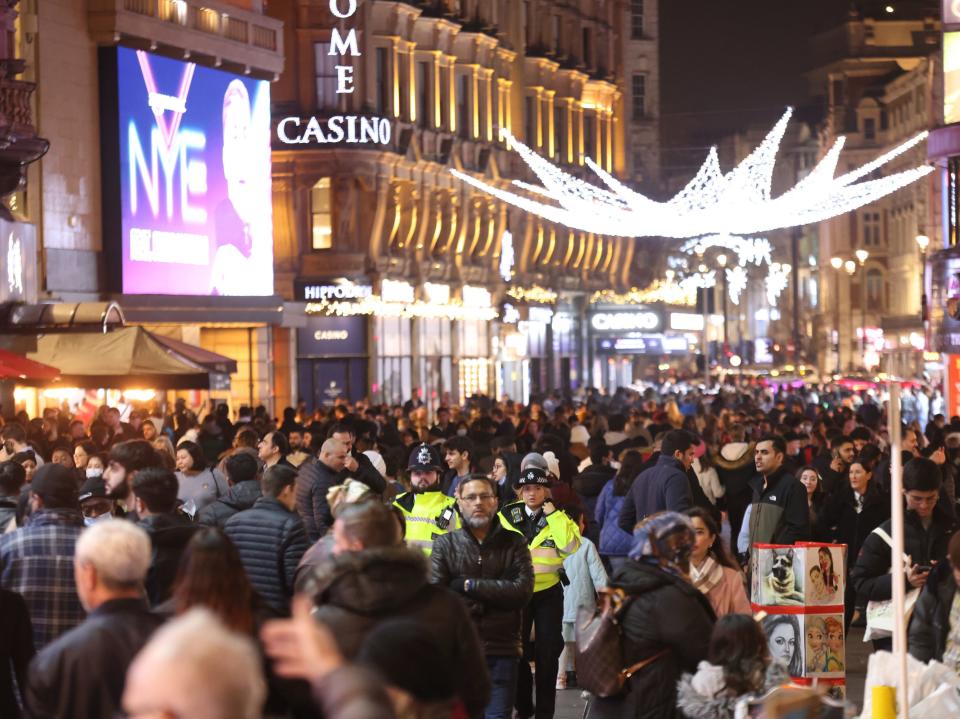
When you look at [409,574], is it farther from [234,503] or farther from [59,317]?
[59,317]

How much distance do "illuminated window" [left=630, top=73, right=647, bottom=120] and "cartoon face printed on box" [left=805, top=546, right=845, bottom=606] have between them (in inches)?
3389

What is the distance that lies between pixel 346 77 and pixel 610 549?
36.8m

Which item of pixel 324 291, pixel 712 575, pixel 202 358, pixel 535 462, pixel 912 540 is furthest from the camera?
pixel 324 291

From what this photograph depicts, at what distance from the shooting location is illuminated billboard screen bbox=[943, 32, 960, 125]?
140 feet

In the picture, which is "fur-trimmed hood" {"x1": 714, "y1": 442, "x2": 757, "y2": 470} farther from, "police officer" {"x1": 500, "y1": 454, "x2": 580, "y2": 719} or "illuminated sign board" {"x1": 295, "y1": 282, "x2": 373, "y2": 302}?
"illuminated sign board" {"x1": 295, "y1": 282, "x2": 373, "y2": 302}

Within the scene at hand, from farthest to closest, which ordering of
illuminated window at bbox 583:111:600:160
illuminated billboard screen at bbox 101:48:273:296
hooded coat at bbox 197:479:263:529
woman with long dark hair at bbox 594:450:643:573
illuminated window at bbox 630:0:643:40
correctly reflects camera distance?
illuminated window at bbox 630:0:643:40
illuminated window at bbox 583:111:600:160
illuminated billboard screen at bbox 101:48:273:296
woman with long dark hair at bbox 594:450:643:573
hooded coat at bbox 197:479:263:529

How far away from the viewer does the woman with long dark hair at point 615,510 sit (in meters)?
15.7

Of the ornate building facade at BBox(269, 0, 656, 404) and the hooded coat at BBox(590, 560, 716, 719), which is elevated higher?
the ornate building facade at BBox(269, 0, 656, 404)

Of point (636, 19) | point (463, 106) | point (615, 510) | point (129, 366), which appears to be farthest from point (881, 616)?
point (636, 19)

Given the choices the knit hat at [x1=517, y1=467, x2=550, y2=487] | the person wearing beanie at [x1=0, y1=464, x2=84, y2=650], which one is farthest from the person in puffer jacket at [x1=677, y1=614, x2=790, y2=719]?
the knit hat at [x1=517, y1=467, x2=550, y2=487]

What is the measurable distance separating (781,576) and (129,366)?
682 inches

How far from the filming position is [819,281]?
150125 mm

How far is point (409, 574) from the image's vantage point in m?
7.17

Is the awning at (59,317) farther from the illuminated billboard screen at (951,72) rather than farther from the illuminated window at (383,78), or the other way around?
the illuminated window at (383,78)
